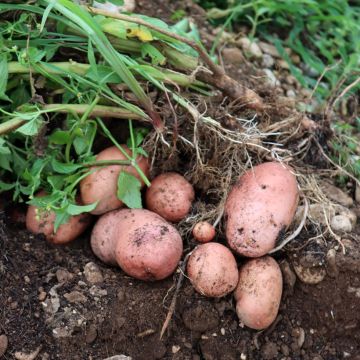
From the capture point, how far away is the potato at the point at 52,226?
1685 millimetres

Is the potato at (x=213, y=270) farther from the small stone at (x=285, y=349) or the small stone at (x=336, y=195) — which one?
the small stone at (x=336, y=195)

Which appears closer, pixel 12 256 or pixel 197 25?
pixel 12 256

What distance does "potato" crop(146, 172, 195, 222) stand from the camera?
167cm

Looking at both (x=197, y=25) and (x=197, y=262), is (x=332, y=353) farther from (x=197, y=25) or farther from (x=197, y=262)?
(x=197, y=25)

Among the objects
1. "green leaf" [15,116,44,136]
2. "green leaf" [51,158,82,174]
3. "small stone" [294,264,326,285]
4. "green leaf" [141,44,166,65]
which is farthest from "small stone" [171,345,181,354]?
"green leaf" [141,44,166,65]

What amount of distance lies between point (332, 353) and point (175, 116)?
74 cm

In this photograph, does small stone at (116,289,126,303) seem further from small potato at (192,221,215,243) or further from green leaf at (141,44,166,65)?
green leaf at (141,44,166,65)

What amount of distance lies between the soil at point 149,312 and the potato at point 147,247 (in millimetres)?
60

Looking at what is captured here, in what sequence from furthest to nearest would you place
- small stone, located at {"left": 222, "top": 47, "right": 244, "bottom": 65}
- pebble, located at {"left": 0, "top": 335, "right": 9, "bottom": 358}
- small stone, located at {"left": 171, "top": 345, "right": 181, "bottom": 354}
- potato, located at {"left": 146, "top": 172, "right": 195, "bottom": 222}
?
1. small stone, located at {"left": 222, "top": 47, "right": 244, "bottom": 65}
2. potato, located at {"left": 146, "top": 172, "right": 195, "bottom": 222}
3. small stone, located at {"left": 171, "top": 345, "right": 181, "bottom": 354}
4. pebble, located at {"left": 0, "top": 335, "right": 9, "bottom": 358}

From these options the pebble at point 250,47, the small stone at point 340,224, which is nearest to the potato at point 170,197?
the small stone at point 340,224

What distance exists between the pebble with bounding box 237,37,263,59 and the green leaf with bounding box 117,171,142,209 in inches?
34.1

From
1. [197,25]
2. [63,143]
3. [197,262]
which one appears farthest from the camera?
[197,25]

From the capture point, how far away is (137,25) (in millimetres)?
1645

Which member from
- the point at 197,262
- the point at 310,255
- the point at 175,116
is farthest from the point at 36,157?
the point at 310,255
